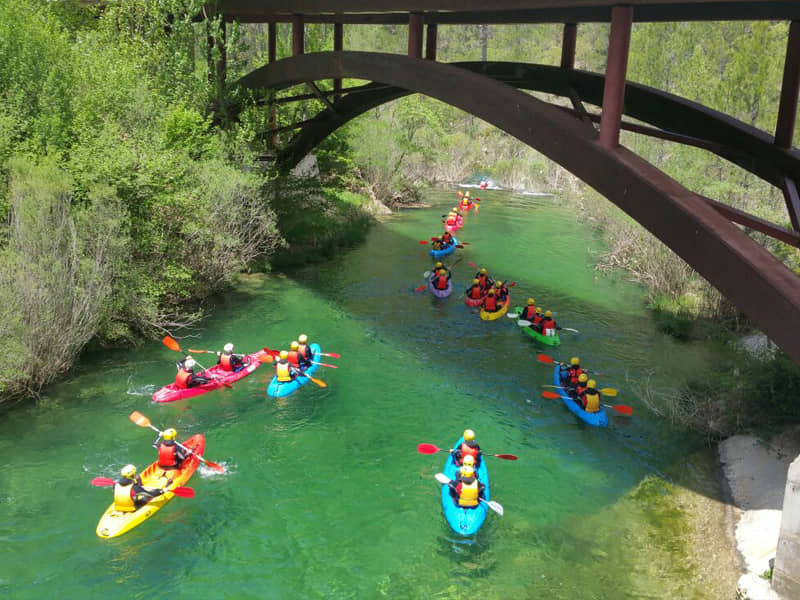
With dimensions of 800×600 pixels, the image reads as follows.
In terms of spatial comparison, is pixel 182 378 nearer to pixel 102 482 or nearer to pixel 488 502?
pixel 102 482

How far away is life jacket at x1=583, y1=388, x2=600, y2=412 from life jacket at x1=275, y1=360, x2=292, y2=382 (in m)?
5.86

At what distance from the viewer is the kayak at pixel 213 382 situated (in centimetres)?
1273

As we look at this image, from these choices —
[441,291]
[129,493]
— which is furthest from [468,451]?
[441,291]

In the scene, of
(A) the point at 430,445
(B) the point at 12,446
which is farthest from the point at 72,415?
(A) the point at 430,445

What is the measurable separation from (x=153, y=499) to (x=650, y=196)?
7915mm

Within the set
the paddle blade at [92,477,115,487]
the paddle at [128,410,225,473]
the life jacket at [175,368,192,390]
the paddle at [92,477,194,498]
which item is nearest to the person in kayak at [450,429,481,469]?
the paddle at [128,410,225,473]

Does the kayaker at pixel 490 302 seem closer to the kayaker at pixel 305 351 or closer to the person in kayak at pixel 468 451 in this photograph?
the kayaker at pixel 305 351

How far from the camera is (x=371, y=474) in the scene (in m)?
10.9

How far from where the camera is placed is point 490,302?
17984 mm

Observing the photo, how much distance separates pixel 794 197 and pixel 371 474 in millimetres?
7374

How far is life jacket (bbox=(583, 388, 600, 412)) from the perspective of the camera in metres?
12.8

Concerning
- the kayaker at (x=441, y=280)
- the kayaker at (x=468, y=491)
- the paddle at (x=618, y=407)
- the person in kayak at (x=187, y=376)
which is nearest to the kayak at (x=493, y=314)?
the kayaker at (x=441, y=280)

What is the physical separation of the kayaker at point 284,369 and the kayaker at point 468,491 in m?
4.81

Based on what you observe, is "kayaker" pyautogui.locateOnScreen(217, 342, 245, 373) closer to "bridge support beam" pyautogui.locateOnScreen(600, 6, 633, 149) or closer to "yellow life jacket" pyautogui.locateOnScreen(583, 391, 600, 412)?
"yellow life jacket" pyautogui.locateOnScreen(583, 391, 600, 412)
